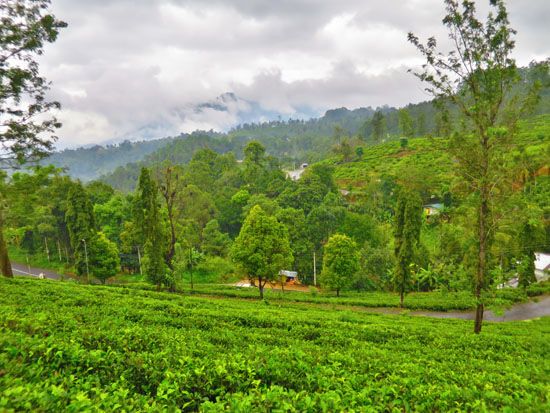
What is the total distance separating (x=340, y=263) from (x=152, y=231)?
16594 mm

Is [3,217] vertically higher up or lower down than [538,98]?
lower down

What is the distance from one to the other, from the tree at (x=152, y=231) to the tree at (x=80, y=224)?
14763 mm

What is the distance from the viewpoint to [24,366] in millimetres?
5086

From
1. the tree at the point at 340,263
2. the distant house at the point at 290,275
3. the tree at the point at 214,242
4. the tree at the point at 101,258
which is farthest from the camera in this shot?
the tree at the point at 214,242

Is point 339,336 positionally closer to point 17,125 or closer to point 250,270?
point 250,270

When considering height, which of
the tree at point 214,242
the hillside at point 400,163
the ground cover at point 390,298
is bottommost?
the ground cover at point 390,298

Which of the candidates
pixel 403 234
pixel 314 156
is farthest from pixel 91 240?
pixel 314 156

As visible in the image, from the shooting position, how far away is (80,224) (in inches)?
1473

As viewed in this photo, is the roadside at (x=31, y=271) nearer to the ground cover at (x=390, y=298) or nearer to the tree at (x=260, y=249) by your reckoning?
the ground cover at (x=390, y=298)

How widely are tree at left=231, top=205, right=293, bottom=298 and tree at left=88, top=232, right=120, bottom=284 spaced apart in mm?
19028

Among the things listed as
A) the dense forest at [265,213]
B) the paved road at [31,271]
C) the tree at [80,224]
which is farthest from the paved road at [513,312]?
the paved road at [31,271]

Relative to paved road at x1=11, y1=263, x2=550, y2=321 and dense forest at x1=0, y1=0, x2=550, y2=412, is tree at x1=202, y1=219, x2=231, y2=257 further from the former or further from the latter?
paved road at x1=11, y1=263, x2=550, y2=321

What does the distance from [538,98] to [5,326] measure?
17.4 meters

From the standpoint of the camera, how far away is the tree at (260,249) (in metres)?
25.7
